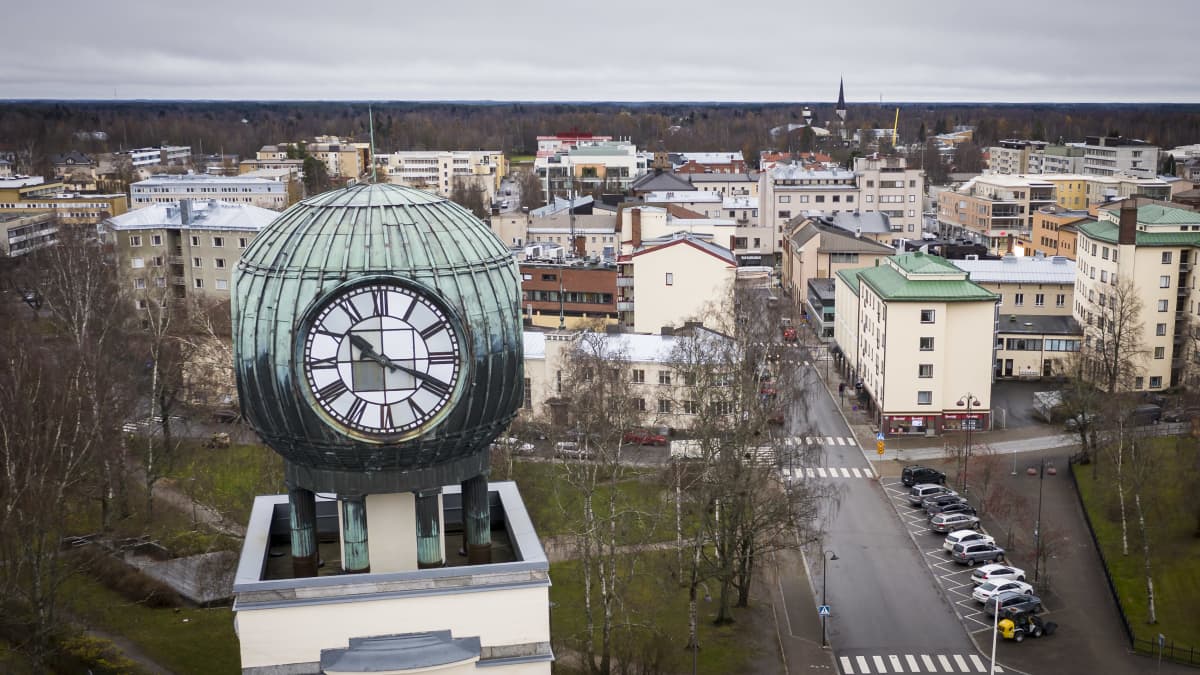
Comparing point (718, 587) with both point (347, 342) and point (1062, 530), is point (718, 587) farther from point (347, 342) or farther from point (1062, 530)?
point (347, 342)

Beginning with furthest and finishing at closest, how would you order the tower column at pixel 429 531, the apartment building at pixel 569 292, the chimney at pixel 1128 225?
the apartment building at pixel 569 292 < the chimney at pixel 1128 225 < the tower column at pixel 429 531

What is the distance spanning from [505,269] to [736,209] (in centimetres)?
11295

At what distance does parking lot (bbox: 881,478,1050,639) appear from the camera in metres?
46.6

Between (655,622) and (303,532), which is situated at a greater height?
(303,532)

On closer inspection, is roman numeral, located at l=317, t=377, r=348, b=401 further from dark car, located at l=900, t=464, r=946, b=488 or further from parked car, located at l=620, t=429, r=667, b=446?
dark car, located at l=900, t=464, r=946, b=488

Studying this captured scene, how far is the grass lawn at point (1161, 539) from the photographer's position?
45500 mm

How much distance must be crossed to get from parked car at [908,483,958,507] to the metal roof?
32.0m

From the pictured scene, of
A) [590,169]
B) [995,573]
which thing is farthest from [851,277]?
[590,169]

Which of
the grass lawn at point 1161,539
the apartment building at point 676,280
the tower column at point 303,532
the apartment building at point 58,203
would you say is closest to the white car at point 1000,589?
the grass lawn at point 1161,539

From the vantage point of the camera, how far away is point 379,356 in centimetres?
1881

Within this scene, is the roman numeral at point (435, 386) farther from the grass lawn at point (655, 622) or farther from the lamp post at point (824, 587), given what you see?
the lamp post at point (824, 587)

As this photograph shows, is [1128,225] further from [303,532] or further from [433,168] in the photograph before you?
[433,168]

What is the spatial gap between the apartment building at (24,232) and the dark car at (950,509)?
8705cm

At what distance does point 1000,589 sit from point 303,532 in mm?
34826
